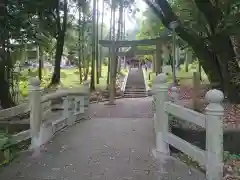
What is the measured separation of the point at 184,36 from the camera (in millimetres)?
11891

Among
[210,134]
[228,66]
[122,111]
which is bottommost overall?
[122,111]

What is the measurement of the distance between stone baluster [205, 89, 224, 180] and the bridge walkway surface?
32 cm

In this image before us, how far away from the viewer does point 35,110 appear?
646 centimetres

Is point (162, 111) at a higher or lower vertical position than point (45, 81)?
higher

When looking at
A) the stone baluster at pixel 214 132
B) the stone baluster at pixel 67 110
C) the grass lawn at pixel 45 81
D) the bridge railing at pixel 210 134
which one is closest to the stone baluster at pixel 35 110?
the stone baluster at pixel 67 110

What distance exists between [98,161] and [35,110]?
1.82 m

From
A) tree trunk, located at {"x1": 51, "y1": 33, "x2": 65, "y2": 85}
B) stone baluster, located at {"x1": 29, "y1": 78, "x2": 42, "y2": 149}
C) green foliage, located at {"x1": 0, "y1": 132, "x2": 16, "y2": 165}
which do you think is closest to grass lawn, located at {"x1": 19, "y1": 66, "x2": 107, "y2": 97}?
tree trunk, located at {"x1": 51, "y1": 33, "x2": 65, "y2": 85}

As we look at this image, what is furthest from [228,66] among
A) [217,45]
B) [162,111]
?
[162,111]

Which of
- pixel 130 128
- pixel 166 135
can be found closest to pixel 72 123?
pixel 130 128

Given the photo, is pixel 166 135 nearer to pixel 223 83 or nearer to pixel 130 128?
pixel 130 128

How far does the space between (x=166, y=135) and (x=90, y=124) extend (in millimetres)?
3782

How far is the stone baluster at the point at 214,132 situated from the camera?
4.20 m

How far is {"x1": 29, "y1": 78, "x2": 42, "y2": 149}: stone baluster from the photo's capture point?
21.0 ft

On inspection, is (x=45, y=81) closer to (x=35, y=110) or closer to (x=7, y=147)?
(x=35, y=110)
